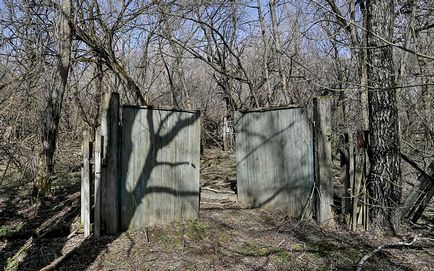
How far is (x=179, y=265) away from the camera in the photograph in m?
4.21

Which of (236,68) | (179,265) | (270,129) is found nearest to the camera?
(179,265)

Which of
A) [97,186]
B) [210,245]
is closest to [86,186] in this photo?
[97,186]

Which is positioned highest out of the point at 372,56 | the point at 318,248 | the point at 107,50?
the point at 107,50

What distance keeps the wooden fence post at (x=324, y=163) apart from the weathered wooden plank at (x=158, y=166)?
73.6 inches

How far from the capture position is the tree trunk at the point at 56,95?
6.50 m

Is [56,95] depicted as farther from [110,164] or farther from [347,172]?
[347,172]

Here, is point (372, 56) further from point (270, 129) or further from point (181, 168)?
point (181, 168)

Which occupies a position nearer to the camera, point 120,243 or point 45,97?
point 120,243

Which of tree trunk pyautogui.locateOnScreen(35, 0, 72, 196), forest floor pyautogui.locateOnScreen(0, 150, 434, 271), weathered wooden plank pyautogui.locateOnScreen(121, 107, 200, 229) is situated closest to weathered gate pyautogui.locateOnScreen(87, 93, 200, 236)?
weathered wooden plank pyautogui.locateOnScreen(121, 107, 200, 229)

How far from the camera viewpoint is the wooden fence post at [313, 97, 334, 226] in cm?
563

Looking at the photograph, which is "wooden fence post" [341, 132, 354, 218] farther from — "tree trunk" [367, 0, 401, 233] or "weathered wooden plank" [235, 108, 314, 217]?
"weathered wooden plank" [235, 108, 314, 217]

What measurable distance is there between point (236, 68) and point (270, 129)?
670cm

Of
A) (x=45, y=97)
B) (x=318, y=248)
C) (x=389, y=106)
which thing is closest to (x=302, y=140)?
(x=389, y=106)

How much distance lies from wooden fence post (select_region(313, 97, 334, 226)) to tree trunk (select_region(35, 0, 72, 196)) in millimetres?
4472
